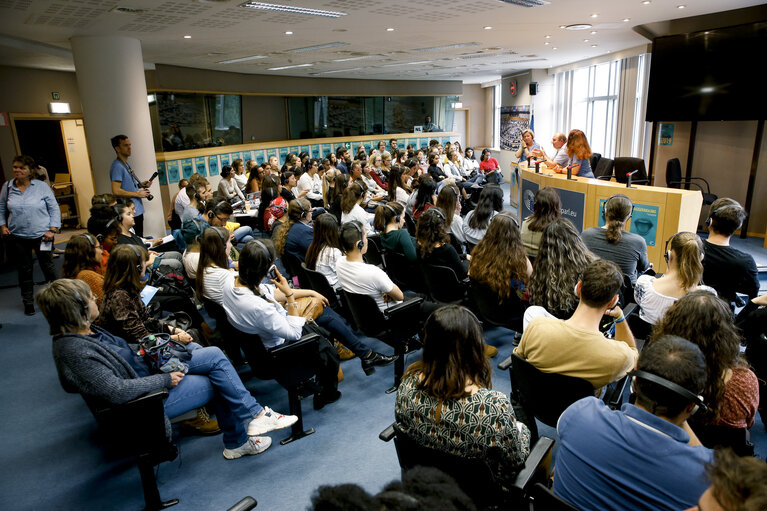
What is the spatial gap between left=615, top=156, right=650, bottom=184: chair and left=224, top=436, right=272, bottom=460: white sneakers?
760 centimetres

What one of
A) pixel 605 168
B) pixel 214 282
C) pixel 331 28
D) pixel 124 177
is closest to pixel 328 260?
pixel 214 282

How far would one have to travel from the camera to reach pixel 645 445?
4.65 feet

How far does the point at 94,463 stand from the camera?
→ 3.00 meters

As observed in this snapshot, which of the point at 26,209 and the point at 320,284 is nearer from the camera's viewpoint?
the point at 320,284

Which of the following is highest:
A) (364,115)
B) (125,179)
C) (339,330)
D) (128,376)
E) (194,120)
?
Result: (364,115)

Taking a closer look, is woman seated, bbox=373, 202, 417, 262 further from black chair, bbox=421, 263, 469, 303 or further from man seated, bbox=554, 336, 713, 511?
man seated, bbox=554, 336, 713, 511

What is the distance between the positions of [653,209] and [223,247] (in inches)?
197

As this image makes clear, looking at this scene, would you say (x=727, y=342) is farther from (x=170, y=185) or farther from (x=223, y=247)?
(x=170, y=185)

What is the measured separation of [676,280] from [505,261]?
112 centimetres

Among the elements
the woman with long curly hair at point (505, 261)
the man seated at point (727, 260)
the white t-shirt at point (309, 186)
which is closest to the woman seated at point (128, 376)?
the woman with long curly hair at point (505, 261)

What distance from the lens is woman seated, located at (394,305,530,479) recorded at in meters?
1.72

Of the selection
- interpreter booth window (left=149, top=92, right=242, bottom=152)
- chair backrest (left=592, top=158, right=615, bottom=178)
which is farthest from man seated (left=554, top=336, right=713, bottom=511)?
interpreter booth window (left=149, top=92, right=242, bottom=152)

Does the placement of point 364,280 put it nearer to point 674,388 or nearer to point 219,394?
point 219,394

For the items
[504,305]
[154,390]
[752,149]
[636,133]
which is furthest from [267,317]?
[636,133]
